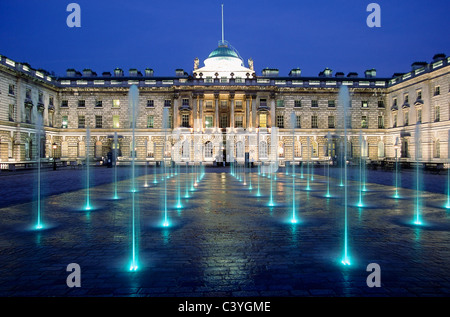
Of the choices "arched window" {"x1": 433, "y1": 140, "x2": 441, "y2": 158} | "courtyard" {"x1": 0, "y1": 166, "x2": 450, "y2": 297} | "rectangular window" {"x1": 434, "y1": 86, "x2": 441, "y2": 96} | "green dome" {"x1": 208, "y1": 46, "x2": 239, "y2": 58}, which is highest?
"green dome" {"x1": 208, "y1": 46, "x2": 239, "y2": 58}

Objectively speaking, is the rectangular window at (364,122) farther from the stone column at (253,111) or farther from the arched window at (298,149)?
the stone column at (253,111)

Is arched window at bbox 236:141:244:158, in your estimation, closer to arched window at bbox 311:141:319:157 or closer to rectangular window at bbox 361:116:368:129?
arched window at bbox 311:141:319:157

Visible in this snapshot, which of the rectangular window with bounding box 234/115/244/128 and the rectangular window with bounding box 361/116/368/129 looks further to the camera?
the rectangular window with bounding box 361/116/368/129

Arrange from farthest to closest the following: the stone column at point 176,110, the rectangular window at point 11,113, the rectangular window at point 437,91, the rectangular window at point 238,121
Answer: the rectangular window at point 238,121 → the stone column at point 176,110 → the rectangular window at point 437,91 → the rectangular window at point 11,113

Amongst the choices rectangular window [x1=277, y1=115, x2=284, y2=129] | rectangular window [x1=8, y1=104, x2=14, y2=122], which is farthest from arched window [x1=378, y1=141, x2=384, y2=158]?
rectangular window [x1=8, y1=104, x2=14, y2=122]

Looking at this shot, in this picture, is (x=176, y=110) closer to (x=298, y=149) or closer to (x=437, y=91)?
(x=298, y=149)

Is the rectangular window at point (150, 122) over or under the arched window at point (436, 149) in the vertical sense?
Answer: over

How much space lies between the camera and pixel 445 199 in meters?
12.4

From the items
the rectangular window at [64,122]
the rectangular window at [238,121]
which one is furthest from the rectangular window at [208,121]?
the rectangular window at [64,122]

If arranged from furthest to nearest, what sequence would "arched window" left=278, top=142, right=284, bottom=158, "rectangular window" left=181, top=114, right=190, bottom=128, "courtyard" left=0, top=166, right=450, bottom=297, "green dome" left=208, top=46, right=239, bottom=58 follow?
"green dome" left=208, top=46, right=239, bottom=58
"arched window" left=278, top=142, right=284, bottom=158
"rectangular window" left=181, top=114, right=190, bottom=128
"courtyard" left=0, top=166, right=450, bottom=297

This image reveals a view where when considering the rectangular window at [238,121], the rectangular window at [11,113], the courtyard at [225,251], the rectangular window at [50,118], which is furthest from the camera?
the rectangular window at [238,121]

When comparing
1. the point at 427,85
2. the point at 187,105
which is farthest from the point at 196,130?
the point at 427,85

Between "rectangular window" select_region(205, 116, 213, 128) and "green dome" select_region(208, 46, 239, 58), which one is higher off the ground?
"green dome" select_region(208, 46, 239, 58)
